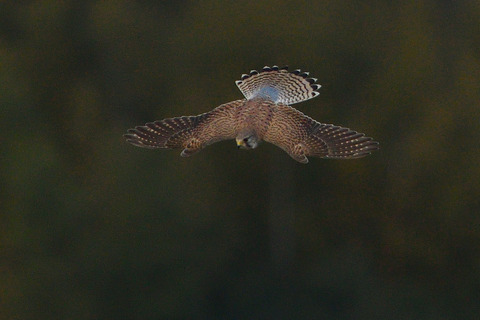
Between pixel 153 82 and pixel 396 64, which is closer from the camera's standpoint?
pixel 396 64

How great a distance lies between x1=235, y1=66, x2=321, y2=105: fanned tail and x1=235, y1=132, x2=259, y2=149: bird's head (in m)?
1.11

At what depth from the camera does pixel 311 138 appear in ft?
17.6

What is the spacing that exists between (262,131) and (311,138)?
0.49 metres

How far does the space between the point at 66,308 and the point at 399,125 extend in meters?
4.81

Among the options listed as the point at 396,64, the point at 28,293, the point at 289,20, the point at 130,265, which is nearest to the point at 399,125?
the point at 396,64

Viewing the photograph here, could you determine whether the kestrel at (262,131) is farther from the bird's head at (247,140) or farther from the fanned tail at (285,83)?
the fanned tail at (285,83)

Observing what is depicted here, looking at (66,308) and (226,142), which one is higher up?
(226,142)

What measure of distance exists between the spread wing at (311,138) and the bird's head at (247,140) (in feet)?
1.22

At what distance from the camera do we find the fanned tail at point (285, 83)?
19.3 ft

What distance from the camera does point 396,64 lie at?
9320mm

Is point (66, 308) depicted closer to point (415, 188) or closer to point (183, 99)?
point (183, 99)

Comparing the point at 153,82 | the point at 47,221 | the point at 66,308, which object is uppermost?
the point at 153,82

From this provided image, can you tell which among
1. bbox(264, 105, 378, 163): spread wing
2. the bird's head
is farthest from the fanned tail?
the bird's head

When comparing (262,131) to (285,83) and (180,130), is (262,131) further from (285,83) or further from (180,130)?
(285,83)
